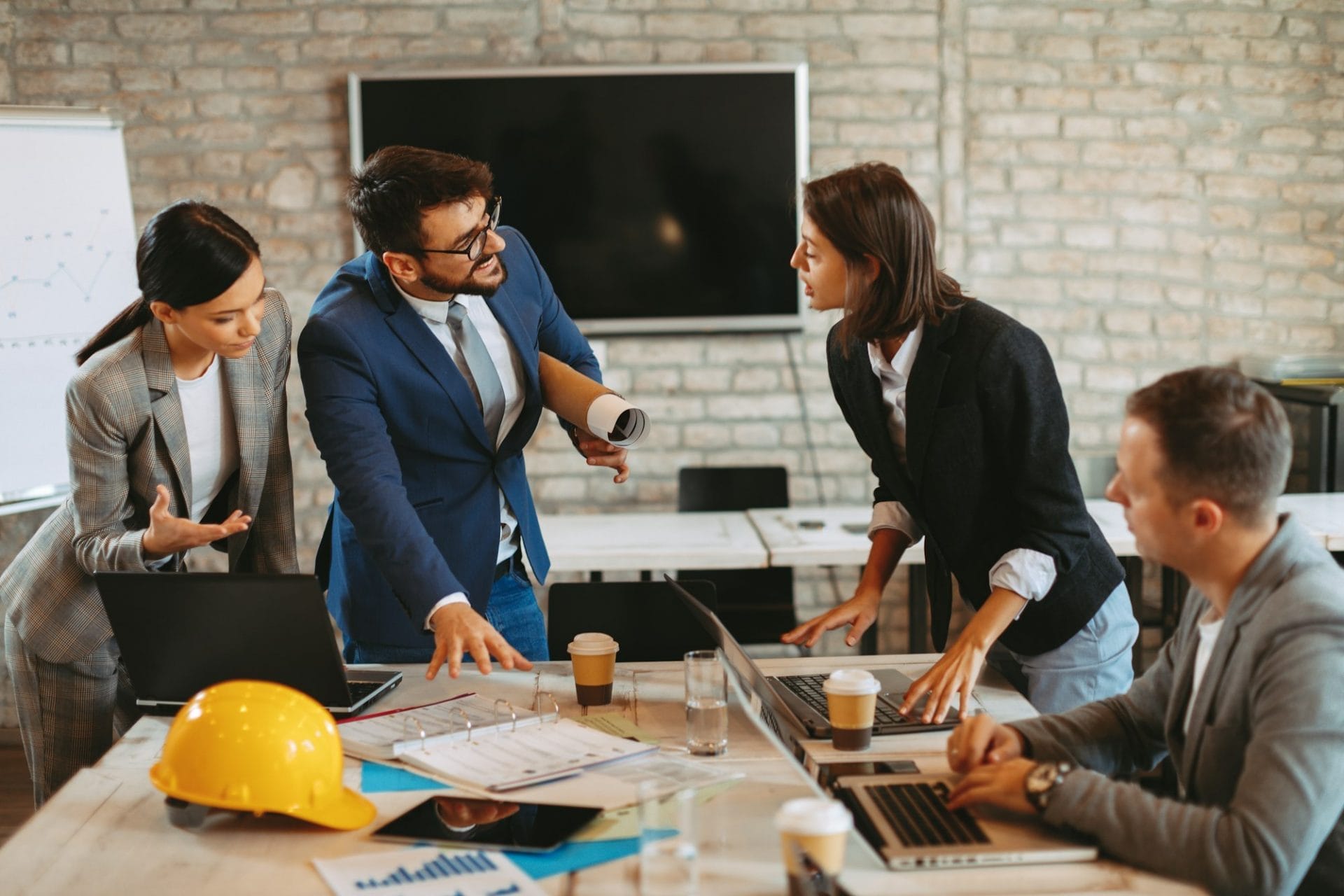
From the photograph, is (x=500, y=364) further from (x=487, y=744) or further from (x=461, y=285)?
(x=487, y=744)

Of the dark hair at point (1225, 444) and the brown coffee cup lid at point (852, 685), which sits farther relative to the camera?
the brown coffee cup lid at point (852, 685)

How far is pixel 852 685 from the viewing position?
1.65 meters

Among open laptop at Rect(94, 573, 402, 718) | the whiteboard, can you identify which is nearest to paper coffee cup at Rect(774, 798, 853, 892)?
open laptop at Rect(94, 573, 402, 718)

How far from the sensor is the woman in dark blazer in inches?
73.6

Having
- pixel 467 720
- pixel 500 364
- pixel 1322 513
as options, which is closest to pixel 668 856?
pixel 467 720

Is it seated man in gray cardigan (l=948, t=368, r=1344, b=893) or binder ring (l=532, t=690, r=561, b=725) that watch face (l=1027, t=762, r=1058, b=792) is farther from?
binder ring (l=532, t=690, r=561, b=725)

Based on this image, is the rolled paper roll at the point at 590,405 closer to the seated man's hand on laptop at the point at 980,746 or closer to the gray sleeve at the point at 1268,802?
the seated man's hand on laptop at the point at 980,746

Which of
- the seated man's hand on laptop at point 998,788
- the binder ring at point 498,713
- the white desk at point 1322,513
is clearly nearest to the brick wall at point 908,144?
the white desk at point 1322,513

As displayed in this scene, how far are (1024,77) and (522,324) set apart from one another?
2824 mm

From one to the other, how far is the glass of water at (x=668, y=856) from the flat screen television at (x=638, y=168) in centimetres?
317

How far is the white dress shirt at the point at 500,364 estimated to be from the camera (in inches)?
85.4

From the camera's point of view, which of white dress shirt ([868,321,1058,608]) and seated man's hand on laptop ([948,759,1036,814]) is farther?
white dress shirt ([868,321,1058,608])

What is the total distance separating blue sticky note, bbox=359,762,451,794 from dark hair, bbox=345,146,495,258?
0.87 m

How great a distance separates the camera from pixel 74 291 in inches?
149
